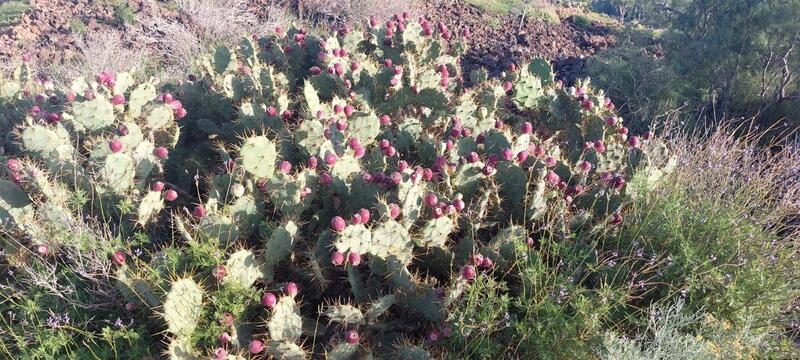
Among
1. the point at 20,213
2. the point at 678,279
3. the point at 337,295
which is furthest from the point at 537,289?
the point at 20,213

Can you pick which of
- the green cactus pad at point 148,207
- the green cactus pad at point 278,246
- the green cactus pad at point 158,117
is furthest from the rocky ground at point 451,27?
the green cactus pad at point 278,246

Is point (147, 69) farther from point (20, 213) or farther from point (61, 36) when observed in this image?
point (20, 213)

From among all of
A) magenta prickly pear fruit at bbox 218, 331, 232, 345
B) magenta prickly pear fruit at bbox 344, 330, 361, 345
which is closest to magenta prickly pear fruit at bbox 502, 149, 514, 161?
magenta prickly pear fruit at bbox 344, 330, 361, 345

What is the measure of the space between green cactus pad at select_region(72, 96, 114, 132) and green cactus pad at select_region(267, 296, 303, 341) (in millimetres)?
2046

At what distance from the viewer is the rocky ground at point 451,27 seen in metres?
7.78

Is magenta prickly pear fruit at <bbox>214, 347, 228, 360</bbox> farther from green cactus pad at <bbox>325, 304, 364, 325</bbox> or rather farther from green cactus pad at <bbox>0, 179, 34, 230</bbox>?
green cactus pad at <bbox>0, 179, 34, 230</bbox>

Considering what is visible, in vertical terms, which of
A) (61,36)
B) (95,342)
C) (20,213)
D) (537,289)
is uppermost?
(537,289)

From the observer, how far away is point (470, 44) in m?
8.99

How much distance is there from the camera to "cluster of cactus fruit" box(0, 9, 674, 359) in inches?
102

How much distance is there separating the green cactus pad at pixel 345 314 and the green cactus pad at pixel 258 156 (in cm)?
103

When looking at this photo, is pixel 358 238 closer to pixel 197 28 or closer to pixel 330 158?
pixel 330 158

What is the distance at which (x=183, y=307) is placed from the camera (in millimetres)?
2387

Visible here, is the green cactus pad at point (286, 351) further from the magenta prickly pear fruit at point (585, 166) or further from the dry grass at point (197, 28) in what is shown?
the dry grass at point (197, 28)

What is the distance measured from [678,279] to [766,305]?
450 mm
